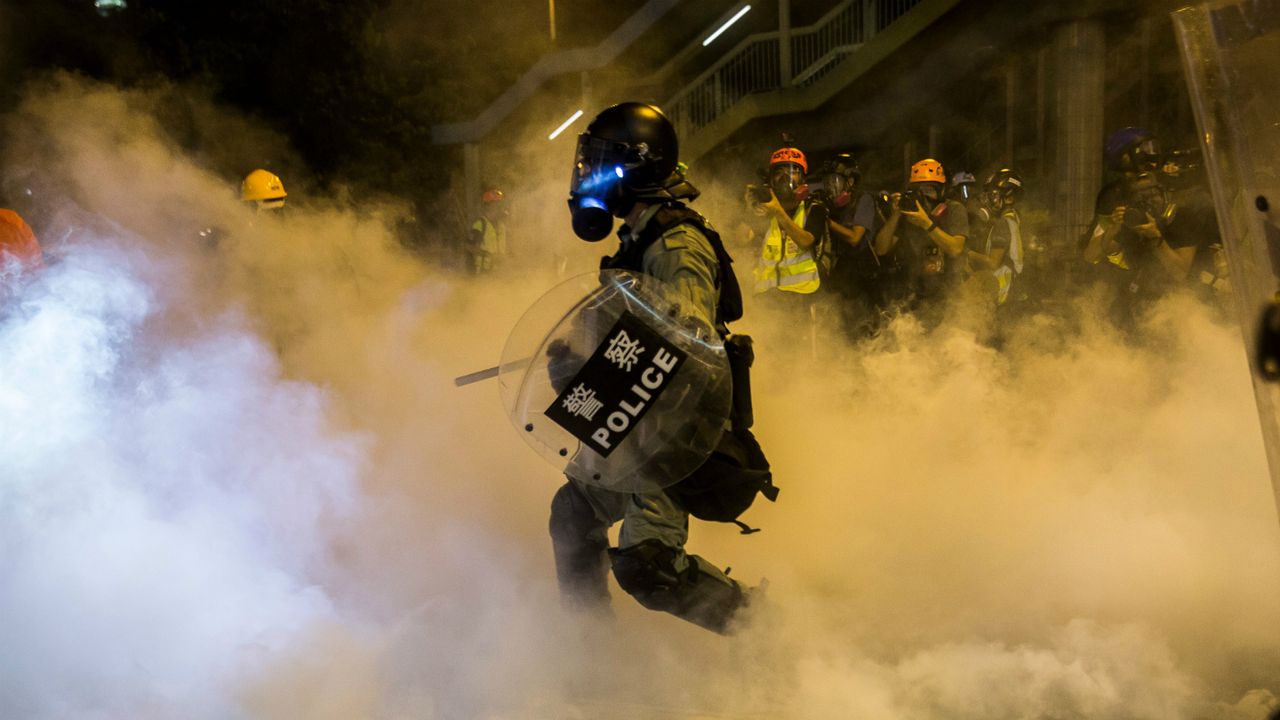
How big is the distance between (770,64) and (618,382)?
1183cm

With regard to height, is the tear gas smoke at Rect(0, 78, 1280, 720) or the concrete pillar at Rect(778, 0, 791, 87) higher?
the concrete pillar at Rect(778, 0, 791, 87)

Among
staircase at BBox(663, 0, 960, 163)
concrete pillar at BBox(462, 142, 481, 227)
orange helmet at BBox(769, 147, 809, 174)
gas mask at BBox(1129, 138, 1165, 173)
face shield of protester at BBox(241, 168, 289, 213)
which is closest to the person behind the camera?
gas mask at BBox(1129, 138, 1165, 173)

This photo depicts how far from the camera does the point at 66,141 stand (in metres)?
6.15

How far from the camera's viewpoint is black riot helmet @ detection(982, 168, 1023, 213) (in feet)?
25.1

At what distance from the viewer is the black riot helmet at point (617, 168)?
3.72 m

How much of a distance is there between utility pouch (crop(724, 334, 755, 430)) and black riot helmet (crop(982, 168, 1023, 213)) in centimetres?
446

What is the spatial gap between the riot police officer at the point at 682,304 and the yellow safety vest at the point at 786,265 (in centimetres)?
331

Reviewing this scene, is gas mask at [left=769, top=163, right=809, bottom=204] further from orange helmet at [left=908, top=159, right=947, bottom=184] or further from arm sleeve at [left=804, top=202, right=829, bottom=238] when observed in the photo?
orange helmet at [left=908, top=159, right=947, bottom=184]

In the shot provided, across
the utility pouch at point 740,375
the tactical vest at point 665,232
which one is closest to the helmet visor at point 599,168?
the tactical vest at point 665,232

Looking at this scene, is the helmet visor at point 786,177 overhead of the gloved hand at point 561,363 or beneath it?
overhead

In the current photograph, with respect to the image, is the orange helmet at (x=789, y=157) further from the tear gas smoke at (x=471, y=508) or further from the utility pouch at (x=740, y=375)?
the utility pouch at (x=740, y=375)

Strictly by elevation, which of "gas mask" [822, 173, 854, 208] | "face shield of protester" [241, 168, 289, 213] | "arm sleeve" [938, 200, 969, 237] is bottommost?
"face shield of protester" [241, 168, 289, 213]

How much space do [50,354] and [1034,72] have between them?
990cm

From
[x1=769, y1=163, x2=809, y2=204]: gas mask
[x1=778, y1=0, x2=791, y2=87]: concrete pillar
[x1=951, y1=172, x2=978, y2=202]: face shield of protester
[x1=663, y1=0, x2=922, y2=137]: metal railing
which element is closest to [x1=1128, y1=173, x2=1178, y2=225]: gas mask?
[x1=951, y1=172, x2=978, y2=202]: face shield of protester
